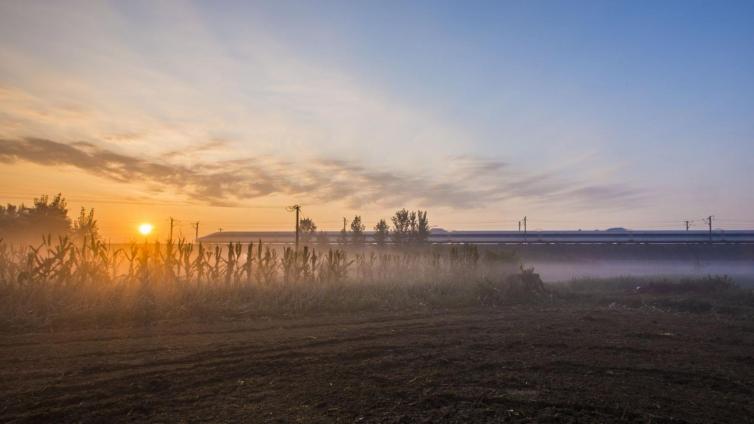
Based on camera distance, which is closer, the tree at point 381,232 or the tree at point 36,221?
the tree at point 36,221

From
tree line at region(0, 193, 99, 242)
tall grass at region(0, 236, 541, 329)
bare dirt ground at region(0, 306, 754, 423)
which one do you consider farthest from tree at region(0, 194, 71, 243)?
bare dirt ground at region(0, 306, 754, 423)

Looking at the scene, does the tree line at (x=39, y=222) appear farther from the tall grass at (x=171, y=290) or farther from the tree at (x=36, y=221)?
the tall grass at (x=171, y=290)

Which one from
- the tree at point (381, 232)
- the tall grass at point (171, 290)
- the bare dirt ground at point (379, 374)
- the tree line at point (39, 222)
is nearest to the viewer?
the bare dirt ground at point (379, 374)

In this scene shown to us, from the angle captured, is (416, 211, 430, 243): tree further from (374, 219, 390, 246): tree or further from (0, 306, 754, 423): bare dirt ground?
(0, 306, 754, 423): bare dirt ground

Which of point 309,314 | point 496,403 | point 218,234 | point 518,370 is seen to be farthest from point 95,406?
point 218,234

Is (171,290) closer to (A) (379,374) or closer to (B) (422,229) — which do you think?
(A) (379,374)

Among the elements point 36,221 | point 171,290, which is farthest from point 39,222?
point 171,290

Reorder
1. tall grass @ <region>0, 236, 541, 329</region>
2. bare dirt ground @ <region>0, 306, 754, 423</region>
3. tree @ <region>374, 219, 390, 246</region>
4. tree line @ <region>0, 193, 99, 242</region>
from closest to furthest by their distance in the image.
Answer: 1. bare dirt ground @ <region>0, 306, 754, 423</region>
2. tall grass @ <region>0, 236, 541, 329</region>
3. tree line @ <region>0, 193, 99, 242</region>
4. tree @ <region>374, 219, 390, 246</region>

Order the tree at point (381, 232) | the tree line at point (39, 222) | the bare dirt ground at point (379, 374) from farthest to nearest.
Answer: the tree at point (381, 232), the tree line at point (39, 222), the bare dirt ground at point (379, 374)

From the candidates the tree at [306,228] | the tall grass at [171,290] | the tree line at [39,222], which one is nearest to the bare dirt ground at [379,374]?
the tall grass at [171,290]

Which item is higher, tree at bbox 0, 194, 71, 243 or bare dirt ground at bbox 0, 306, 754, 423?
tree at bbox 0, 194, 71, 243

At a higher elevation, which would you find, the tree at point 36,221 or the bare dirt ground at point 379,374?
the tree at point 36,221

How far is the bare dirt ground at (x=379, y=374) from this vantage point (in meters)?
5.36

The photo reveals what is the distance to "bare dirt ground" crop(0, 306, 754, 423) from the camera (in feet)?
17.6
